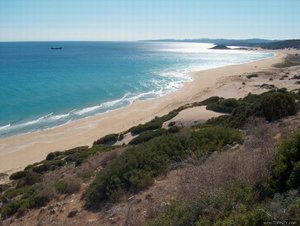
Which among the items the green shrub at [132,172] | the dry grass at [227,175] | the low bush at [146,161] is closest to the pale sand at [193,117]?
the low bush at [146,161]

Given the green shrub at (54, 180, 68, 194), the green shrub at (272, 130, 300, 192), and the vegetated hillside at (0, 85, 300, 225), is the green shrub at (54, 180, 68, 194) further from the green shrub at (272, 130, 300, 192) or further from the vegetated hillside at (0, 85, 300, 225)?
the green shrub at (272, 130, 300, 192)

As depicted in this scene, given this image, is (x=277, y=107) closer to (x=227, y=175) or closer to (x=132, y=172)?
(x=132, y=172)

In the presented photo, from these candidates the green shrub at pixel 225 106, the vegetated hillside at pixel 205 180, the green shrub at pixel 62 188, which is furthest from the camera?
the green shrub at pixel 225 106

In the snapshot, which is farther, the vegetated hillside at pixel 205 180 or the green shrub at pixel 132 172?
the green shrub at pixel 132 172

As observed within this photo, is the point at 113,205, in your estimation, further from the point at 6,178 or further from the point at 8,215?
the point at 6,178

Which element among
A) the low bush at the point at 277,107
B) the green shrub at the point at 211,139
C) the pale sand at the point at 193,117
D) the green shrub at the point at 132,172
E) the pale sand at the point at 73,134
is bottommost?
the pale sand at the point at 73,134

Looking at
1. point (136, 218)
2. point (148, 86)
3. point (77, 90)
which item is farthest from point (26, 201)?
point (148, 86)

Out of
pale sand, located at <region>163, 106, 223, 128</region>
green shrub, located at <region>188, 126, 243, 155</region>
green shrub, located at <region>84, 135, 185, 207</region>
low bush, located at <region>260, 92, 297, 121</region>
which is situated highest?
low bush, located at <region>260, 92, 297, 121</region>

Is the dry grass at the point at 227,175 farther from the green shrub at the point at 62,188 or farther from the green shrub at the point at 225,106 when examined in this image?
the green shrub at the point at 225,106

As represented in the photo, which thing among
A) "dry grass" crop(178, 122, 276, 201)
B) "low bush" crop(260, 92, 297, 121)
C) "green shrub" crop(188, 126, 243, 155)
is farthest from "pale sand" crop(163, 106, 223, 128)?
"dry grass" crop(178, 122, 276, 201)
